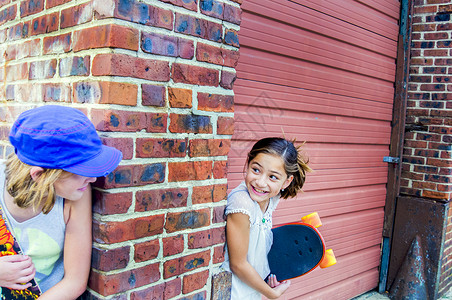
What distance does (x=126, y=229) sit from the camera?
1.59m

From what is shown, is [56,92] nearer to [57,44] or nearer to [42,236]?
[57,44]

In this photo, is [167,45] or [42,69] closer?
[167,45]

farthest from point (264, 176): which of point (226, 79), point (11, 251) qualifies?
point (11, 251)

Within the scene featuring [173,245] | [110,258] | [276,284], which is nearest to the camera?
[110,258]

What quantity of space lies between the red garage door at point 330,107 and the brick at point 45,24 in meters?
1.25

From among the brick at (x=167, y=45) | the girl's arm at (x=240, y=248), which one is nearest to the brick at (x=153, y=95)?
the brick at (x=167, y=45)

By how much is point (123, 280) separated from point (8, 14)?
1.53 metres

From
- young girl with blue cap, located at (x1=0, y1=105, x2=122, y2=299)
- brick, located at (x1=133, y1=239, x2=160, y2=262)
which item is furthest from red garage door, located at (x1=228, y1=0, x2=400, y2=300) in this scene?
young girl with blue cap, located at (x1=0, y1=105, x2=122, y2=299)

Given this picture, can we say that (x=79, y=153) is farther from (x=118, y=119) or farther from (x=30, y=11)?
(x=30, y=11)

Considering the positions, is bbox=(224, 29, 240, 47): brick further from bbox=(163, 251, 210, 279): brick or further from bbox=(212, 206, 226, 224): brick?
bbox=(163, 251, 210, 279): brick

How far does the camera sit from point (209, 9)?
5.91 ft

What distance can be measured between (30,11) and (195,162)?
1.09m

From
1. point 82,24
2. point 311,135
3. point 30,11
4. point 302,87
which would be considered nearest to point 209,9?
point 82,24

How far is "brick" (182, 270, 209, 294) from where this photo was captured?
1.85 metres
